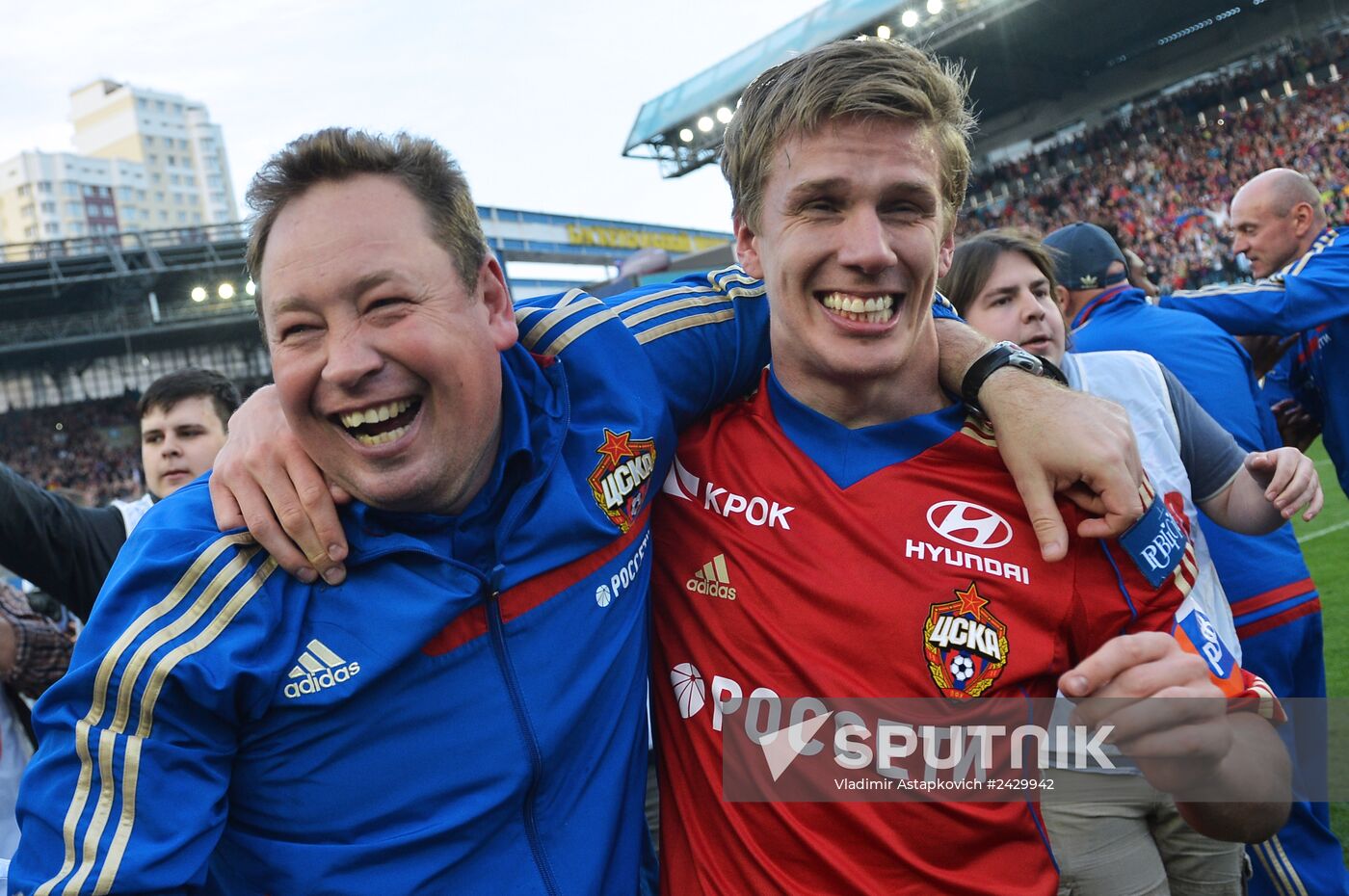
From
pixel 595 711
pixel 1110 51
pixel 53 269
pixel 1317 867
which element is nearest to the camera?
pixel 595 711

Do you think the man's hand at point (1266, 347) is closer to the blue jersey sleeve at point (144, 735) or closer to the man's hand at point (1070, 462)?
the man's hand at point (1070, 462)

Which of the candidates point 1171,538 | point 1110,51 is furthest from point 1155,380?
point 1110,51

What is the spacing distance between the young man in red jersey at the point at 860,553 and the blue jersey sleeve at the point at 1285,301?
2456mm

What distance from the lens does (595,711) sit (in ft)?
5.79

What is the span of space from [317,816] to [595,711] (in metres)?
0.50

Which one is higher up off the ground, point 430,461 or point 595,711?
point 430,461

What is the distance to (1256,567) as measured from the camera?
3.01 meters

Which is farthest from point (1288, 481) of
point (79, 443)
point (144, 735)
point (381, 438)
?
point (79, 443)

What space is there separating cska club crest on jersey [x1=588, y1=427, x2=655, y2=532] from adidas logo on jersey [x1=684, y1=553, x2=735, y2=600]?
0.18m

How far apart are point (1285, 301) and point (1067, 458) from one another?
2999 mm

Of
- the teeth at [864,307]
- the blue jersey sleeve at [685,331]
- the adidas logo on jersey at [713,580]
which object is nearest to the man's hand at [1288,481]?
the blue jersey sleeve at [685,331]

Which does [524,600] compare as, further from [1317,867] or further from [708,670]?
[1317,867]

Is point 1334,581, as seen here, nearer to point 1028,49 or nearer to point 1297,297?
point 1297,297

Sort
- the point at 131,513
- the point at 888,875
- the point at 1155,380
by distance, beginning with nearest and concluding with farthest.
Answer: the point at 888,875 → the point at 1155,380 → the point at 131,513
